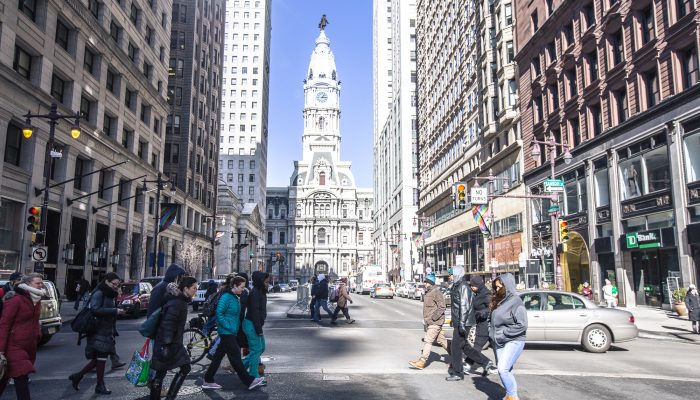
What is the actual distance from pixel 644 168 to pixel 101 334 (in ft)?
87.4

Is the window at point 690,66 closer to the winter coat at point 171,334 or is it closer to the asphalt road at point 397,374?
the asphalt road at point 397,374

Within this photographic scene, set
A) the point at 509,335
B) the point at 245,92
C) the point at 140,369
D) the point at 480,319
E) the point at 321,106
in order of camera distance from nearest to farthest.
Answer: the point at 140,369 → the point at 509,335 → the point at 480,319 → the point at 245,92 → the point at 321,106

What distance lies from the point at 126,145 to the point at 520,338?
139 feet

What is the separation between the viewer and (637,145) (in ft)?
89.8

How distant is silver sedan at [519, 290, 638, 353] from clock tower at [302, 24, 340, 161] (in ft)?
480

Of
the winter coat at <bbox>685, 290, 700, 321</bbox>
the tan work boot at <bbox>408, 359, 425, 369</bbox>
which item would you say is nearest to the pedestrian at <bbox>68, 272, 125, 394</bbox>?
the tan work boot at <bbox>408, 359, 425, 369</bbox>

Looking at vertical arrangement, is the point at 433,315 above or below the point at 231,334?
above

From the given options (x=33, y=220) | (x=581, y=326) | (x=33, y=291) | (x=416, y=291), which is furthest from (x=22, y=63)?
(x=416, y=291)

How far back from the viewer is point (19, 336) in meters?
6.59

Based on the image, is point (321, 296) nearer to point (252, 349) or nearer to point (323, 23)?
point (252, 349)

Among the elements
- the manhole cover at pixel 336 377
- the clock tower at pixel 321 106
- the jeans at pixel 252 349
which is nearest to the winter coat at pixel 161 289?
the jeans at pixel 252 349

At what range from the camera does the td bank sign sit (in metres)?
25.6

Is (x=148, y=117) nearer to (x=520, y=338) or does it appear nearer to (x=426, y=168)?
(x=426, y=168)

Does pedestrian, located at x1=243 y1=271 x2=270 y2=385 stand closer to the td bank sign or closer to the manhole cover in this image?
the manhole cover
